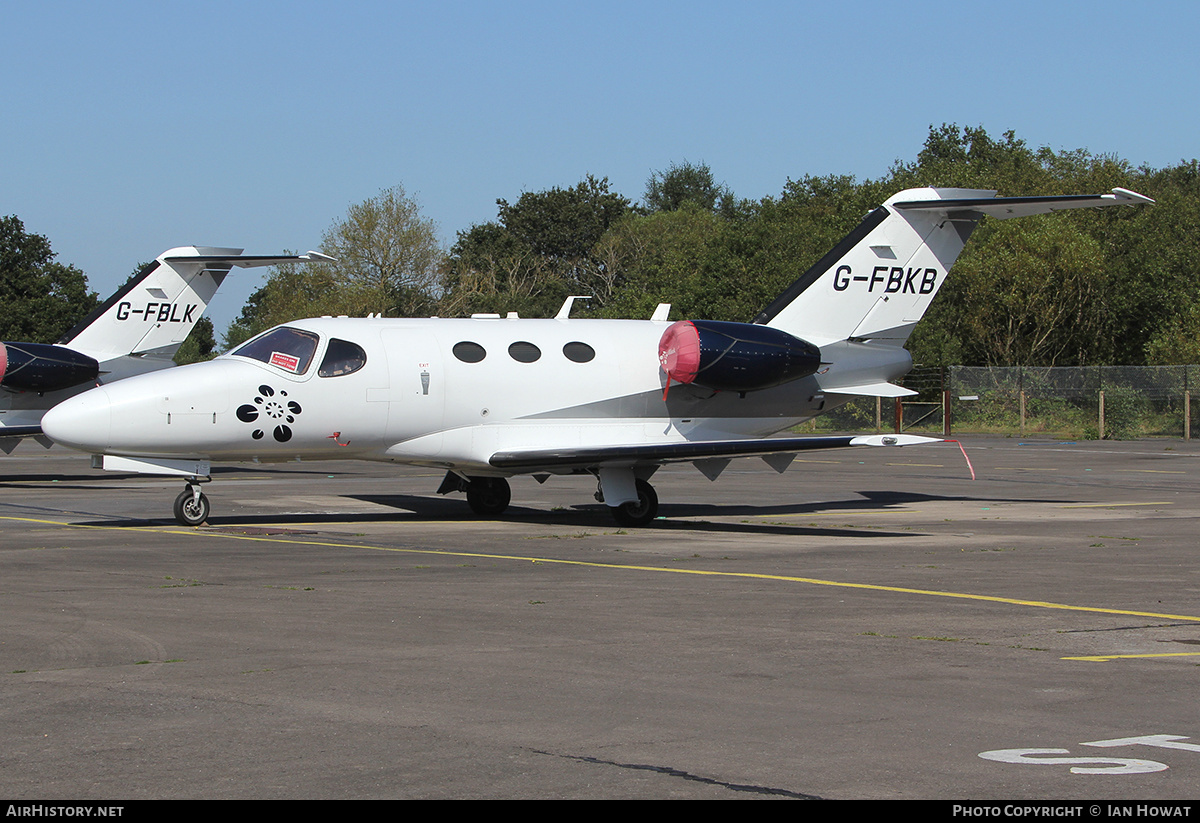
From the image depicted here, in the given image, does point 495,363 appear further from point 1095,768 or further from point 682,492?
point 1095,768

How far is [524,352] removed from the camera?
1891cm

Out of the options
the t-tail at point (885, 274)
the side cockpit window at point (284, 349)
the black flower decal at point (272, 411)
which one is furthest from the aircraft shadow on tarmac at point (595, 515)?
the t-tail at point (885, 274)

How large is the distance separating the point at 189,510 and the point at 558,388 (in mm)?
5341

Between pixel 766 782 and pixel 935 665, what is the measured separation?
3.07m

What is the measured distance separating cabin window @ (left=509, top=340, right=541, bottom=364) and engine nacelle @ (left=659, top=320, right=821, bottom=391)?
1.91m

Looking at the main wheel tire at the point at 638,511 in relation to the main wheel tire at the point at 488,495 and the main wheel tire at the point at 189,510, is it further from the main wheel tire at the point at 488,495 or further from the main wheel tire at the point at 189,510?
the main wheel tire at the point at 189,510

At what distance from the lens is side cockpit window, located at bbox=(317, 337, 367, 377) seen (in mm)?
17766

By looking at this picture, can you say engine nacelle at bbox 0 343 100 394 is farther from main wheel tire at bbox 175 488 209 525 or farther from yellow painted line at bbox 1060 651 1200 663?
yellow painted line at bbox 1060 651 1200 663

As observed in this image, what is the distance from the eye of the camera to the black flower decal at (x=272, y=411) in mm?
17203

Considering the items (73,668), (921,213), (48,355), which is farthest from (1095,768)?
(48,355)

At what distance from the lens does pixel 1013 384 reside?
5084cm

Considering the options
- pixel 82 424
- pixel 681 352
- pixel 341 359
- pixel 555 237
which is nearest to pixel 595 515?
pixel 681 352

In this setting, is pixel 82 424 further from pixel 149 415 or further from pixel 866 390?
pixel 866 390

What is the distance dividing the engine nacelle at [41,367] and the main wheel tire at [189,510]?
10891 mm
